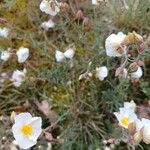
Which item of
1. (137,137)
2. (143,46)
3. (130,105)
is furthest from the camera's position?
(130,105)

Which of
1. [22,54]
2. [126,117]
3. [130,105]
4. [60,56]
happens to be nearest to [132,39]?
[126,117]

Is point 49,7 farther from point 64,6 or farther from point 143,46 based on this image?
point 143,46

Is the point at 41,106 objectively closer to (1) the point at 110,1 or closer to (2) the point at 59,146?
(2) the point at 59,146

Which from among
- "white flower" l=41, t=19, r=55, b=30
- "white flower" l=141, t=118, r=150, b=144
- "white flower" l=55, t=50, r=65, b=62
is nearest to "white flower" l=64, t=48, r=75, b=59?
"white flower" l=55, t=50, r=65, b=62

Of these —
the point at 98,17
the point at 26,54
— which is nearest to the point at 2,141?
the point at 26,54

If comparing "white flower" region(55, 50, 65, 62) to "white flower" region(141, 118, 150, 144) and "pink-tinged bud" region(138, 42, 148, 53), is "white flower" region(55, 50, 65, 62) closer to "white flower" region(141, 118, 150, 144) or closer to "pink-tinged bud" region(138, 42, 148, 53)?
"pink-tinged bud" region(138, 42, 148, 53)
